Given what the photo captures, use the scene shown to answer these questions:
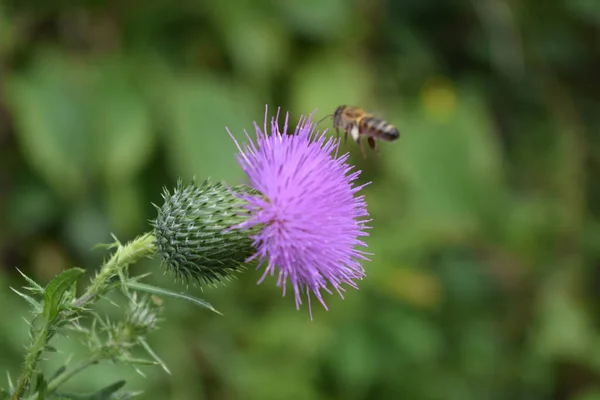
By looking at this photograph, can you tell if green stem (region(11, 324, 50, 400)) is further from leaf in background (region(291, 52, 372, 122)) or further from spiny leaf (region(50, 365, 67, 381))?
leaf in background (region(291, 52, 372, 122))

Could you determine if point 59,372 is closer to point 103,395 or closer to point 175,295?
point 103,395

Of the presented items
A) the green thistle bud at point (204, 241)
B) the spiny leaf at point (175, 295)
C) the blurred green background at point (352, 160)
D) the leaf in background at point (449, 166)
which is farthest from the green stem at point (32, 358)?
the leaf in background at point (449, 166)

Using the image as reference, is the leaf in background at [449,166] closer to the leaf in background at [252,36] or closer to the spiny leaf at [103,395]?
the leaf in background at [252,36]

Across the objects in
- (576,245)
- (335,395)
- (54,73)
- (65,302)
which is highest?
(576,245)

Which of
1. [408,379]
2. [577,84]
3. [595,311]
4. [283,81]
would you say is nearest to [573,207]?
[595,311]

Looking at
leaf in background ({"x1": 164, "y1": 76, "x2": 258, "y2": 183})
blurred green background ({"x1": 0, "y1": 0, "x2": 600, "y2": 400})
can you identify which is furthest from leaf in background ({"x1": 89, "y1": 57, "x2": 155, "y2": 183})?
leaf in background ({"x1": 164, "y1": 76, "x2": 258, "y2": 183})

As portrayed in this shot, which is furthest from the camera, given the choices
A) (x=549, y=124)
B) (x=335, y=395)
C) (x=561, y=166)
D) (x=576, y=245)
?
(x=549, y=124)

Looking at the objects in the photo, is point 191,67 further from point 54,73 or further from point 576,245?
point 576,245
